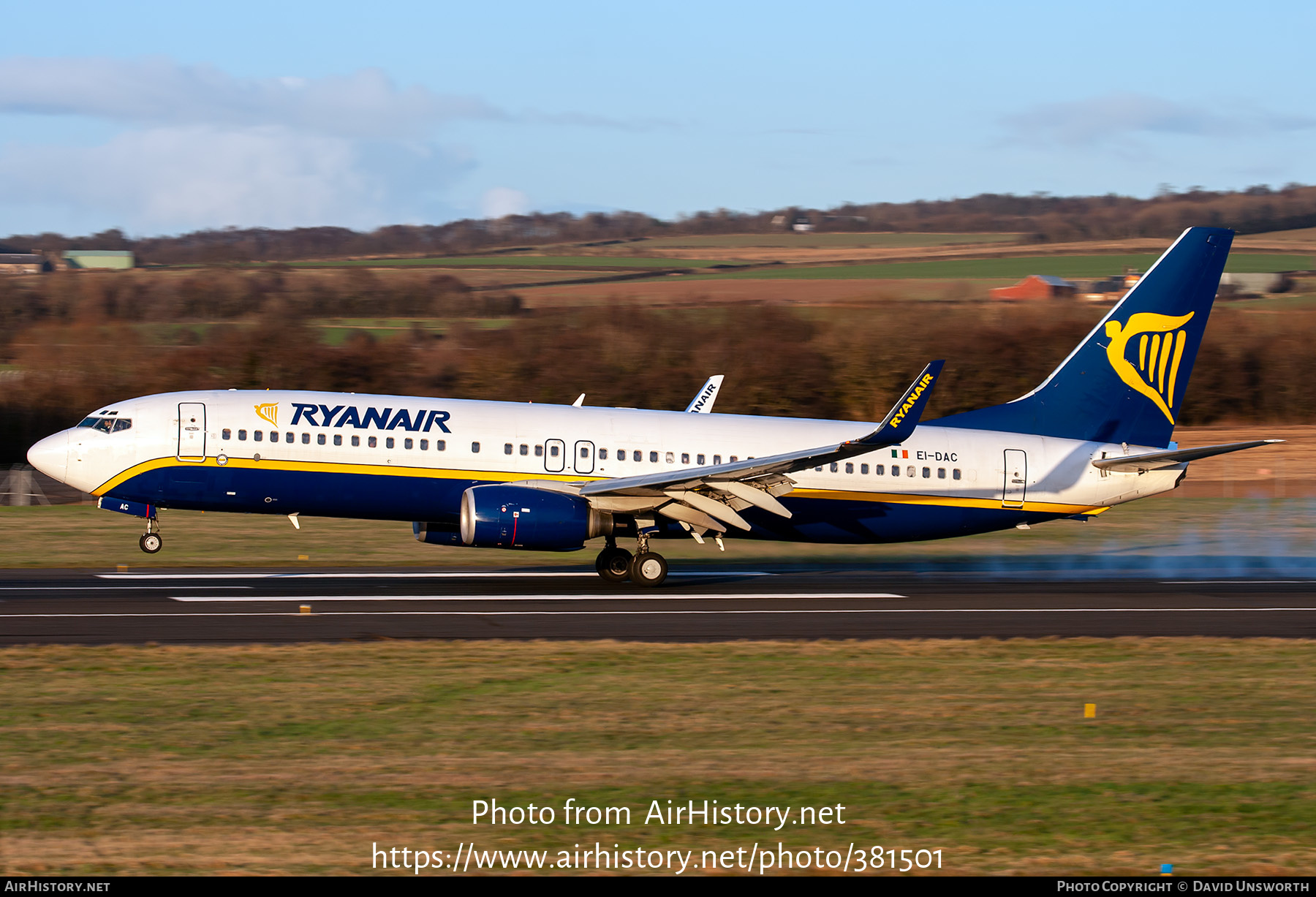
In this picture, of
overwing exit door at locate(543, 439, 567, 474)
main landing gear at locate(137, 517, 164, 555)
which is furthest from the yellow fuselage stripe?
main landing gear at locate(137, 517, 164, 555)

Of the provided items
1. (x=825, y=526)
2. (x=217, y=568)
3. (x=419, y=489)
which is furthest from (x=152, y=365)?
(x=825, y=526)

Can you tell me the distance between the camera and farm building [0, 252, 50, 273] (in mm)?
64500

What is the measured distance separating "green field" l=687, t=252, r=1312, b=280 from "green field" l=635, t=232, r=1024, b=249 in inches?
131

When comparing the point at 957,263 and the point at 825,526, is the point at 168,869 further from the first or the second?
the point at 957,263

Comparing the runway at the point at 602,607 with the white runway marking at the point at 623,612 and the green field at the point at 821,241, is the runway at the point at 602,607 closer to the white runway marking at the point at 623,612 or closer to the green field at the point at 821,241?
the white runway marking at the point at 623,612

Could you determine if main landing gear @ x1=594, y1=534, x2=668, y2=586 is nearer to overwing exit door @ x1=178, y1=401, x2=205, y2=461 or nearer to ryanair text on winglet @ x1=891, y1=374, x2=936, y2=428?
ryanair text on winglet @ x1=891, y1=374, x2=936, y2=428

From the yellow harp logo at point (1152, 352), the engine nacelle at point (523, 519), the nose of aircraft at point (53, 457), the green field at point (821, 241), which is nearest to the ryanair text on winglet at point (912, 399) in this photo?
the engine nacelle at point (523, 519)

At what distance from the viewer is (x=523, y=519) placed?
23672 millimetres

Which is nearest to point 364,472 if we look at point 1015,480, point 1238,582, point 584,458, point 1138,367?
point 584,458

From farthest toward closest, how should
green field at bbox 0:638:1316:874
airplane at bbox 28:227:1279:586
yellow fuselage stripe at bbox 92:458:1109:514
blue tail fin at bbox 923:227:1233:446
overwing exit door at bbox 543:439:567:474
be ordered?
blue tail fin at bbox 923:227:1233:446 → overwing exit door at bbox 543:439:567:474 → yellow fuselage stripe at bbox 92:458:1109:514 → airplane at bbox 28:227:1279:586 → green field at bbox 0:638:1316:874

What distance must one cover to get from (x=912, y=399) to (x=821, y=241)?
224 ft

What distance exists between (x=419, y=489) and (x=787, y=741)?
1392 centimetres

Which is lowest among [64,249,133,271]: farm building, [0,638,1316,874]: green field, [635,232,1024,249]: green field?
A: [0,638,1316,874]: green field

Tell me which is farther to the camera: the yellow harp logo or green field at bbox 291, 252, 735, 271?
green field at bbox 291, 252, 735, 271
